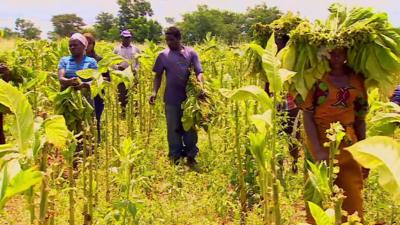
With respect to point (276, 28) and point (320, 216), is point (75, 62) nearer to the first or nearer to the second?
point (276, 28)

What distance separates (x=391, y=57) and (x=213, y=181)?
243 cm

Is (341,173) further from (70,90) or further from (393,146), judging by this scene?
(70,90)

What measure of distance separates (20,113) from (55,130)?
207mm

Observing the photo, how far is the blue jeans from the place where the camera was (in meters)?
Result: 5.95

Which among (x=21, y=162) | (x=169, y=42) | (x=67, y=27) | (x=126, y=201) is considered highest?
(x=67, y=27)

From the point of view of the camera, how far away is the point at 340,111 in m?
3.13

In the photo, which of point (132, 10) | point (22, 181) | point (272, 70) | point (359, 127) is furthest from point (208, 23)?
point (22, 181)

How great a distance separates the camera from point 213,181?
5074 millimetres

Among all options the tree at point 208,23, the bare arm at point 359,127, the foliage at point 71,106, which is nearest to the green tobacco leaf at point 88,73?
the foliage at point 71,106

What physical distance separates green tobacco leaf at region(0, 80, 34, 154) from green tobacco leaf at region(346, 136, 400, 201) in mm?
913

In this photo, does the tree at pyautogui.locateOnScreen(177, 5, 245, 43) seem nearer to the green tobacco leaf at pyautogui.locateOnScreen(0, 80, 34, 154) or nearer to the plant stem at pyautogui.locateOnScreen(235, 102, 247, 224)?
the plant stem at pyautogui.locateOnScreen(235, 102, 247, 224)

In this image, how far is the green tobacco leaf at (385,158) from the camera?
126 centimetres

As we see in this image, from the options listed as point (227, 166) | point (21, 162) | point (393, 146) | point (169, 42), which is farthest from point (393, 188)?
point (169, 42)

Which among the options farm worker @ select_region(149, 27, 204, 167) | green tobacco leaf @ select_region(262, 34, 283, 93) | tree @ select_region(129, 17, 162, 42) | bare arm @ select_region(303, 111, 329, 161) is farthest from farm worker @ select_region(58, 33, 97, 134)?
tree @ select_region(129, 17, 162, 42)
